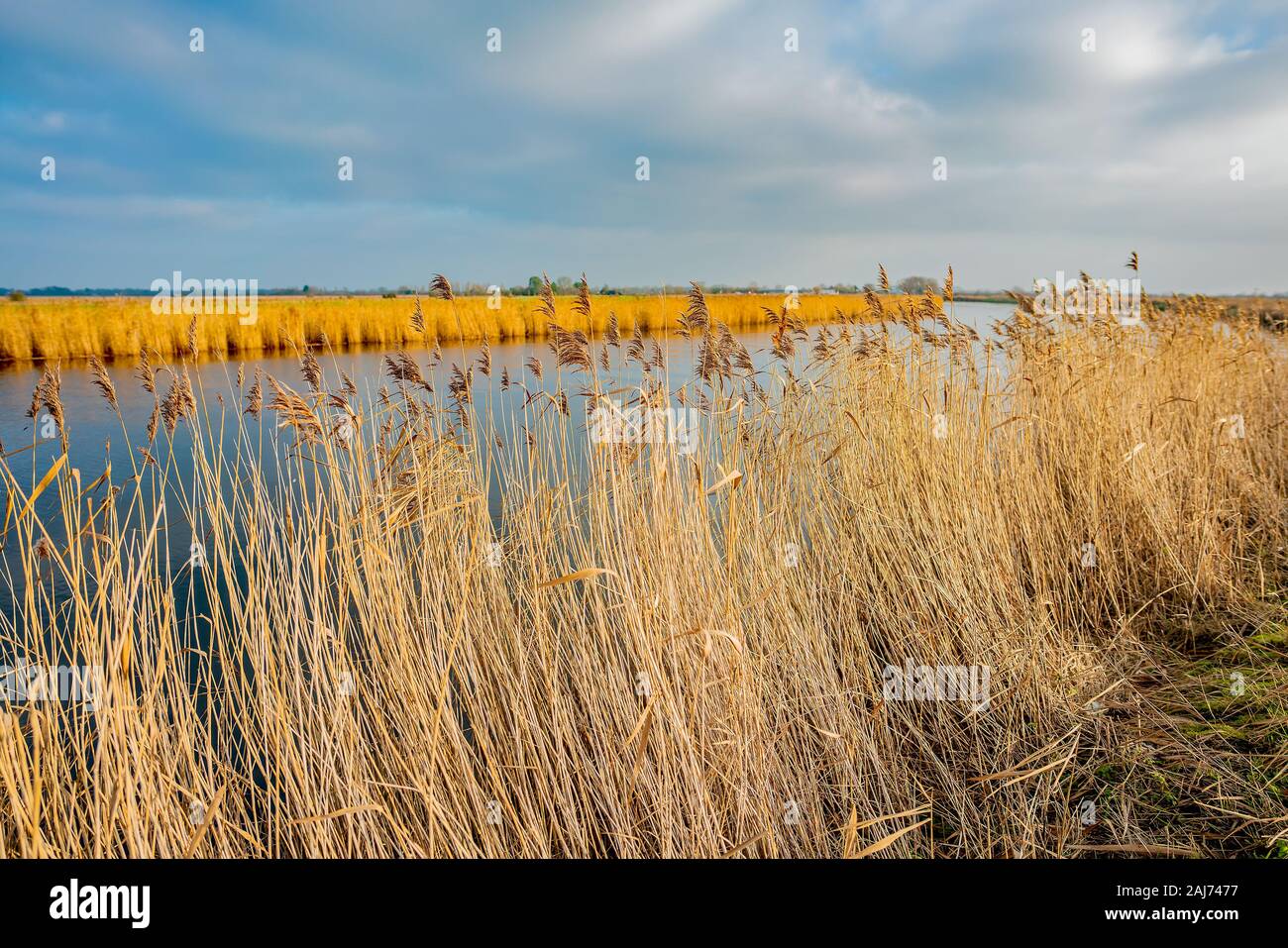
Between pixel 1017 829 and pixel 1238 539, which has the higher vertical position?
pixel 1238 539

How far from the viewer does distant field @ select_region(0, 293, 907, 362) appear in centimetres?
286

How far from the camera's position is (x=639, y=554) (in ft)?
7.41

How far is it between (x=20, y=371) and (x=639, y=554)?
7026 mm

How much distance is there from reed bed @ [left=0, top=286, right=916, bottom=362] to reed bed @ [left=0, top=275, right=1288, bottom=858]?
1.06 feet

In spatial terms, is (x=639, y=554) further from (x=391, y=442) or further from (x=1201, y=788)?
(x=1201, y=788)

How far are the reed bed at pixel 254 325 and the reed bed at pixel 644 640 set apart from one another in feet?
1.06

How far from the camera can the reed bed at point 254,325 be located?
2836 millimetres

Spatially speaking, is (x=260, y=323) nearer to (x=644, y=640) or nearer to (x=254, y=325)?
(x=254, y=325)

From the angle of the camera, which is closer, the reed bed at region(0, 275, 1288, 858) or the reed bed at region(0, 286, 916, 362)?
the reed bed at region(0, 275, 1288, 858)

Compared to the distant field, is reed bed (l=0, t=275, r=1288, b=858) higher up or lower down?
lower down

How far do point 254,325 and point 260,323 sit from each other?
7.18 feet

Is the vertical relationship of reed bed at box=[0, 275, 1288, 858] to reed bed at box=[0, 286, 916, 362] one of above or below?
below

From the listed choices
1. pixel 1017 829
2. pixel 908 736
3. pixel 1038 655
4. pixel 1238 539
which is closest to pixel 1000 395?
pixel 1238 539

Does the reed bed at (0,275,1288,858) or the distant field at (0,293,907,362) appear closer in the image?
the reed bed at (0,275,1288,858)
